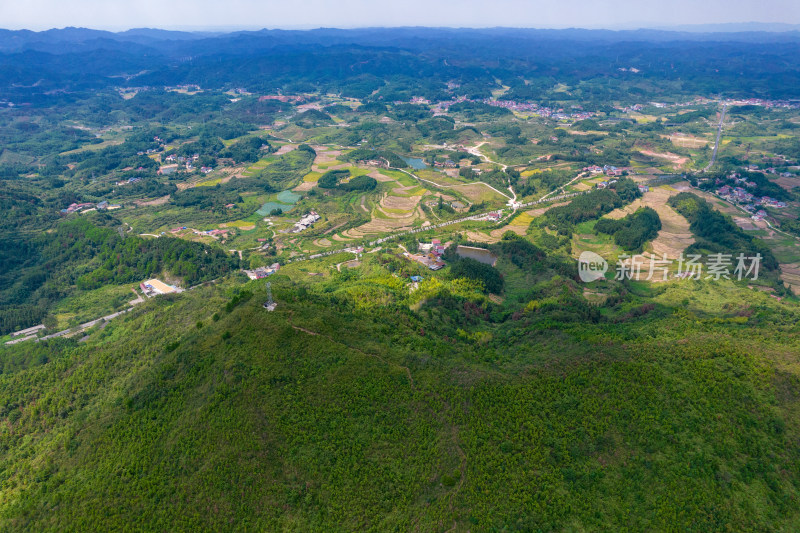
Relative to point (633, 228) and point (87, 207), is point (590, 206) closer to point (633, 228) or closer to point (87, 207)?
point (633, 228)

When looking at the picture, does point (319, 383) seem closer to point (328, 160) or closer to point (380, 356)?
point (380, 356)

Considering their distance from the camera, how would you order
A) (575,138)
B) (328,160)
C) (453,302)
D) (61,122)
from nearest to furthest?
(453,302)
(328,160)
(575,138)
(61,122)

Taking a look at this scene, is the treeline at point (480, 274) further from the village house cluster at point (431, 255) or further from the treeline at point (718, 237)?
the treeline at point (718, 237)

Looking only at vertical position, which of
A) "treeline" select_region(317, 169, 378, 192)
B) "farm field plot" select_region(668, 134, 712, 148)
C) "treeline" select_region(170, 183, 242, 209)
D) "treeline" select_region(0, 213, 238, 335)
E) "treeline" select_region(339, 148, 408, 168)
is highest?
"farm field plot" select_region(668, 134, 712, 148)

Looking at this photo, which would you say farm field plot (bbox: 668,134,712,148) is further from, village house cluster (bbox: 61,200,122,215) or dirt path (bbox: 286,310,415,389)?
village house cluster (bbox: 61,200,122,215)

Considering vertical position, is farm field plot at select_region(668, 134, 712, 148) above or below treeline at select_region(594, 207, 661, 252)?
above

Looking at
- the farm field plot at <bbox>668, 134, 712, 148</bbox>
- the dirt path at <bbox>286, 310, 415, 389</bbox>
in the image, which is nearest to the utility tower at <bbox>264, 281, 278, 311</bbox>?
the dirt path at <bbox>286, 310, 415, 389</bbox>

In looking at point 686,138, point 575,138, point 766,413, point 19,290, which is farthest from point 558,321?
point 686,138
